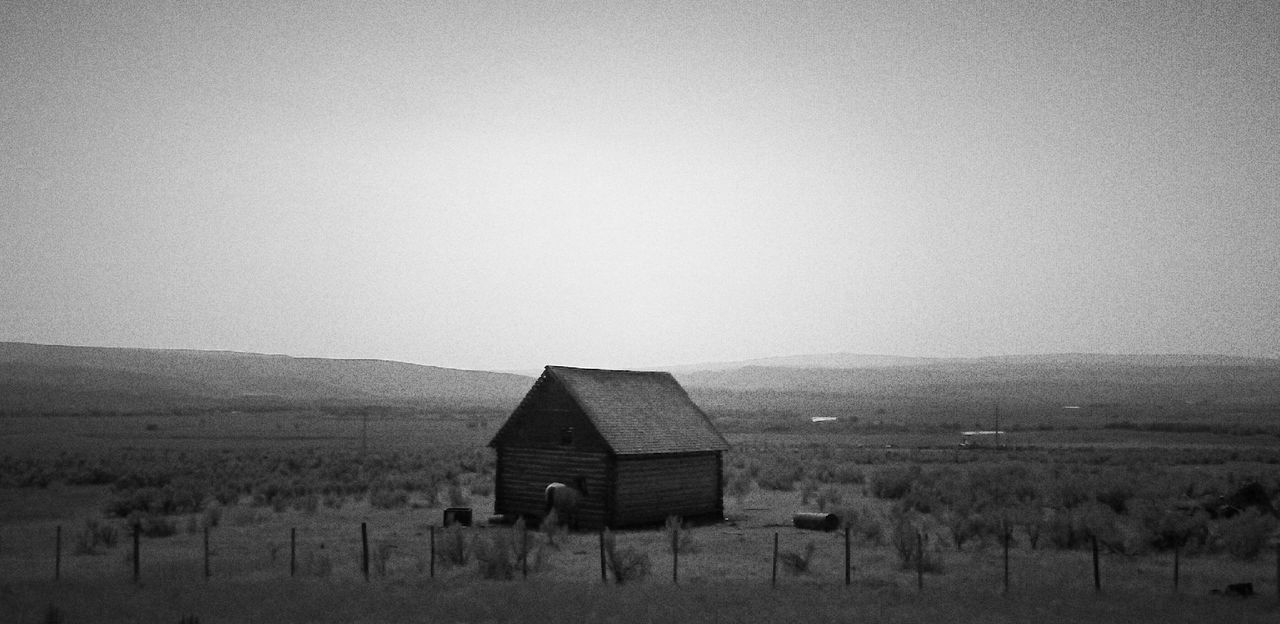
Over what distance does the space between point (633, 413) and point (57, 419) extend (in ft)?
282

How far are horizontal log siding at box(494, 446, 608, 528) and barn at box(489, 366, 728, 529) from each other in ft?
0.11

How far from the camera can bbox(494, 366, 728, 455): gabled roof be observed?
33094 millimetres

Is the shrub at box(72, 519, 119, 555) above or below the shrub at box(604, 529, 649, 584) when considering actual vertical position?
below

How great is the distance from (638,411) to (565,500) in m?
4.70

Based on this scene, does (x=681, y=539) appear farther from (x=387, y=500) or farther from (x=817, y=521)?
(x=387, y=500)

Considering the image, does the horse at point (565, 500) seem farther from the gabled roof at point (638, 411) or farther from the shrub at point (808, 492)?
the shrub at point (808, 492)

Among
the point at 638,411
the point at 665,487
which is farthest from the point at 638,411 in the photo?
the point at 665,487

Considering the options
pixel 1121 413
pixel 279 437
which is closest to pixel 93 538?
pixel 279 437

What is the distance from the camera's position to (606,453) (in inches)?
1262

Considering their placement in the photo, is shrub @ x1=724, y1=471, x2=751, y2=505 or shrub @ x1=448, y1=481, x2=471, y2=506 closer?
shrub @ x1=448, y1=481, x2=471, y2=506

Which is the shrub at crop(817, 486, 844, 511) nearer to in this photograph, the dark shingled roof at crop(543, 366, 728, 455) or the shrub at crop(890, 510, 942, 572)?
the dark shingled roof at crop(543, 366, 728, 455)

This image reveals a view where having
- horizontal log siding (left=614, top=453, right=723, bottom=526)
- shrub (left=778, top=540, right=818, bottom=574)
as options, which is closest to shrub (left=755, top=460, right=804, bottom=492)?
horizontal log siding (left=614, top=453, right=723, bottom=526)

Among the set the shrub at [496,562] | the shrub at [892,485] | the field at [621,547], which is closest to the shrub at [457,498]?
the field at [621,547]

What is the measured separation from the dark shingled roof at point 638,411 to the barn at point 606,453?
0.05 meters
